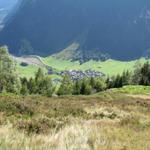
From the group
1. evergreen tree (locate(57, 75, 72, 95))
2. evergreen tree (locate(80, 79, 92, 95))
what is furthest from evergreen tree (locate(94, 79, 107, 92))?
evergreen tree (locate(80, 79, 92, 95))

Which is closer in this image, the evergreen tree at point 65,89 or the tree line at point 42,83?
the tree line at point 42,83

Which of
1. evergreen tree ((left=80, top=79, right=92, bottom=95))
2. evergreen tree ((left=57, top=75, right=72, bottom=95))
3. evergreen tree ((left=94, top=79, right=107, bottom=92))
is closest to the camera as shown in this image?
evergreen tree ((left=80, top=79, right=92, bottom=95))

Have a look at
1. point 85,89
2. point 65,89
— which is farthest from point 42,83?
point 85,89

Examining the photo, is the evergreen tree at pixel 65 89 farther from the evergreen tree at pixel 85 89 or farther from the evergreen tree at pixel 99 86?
the evergreen tree at pixel 99 86

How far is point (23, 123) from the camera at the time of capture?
46.4ft

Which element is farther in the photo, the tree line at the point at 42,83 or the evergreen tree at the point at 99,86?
the evergreen tree at the point at 99,86

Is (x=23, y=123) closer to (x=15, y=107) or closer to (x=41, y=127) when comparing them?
(x=41, y=127)

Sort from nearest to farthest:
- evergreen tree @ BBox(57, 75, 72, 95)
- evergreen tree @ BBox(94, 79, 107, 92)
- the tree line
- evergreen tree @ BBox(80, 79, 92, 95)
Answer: the tree line
evergreen tree @ BBox(80, 79, 92, 95)
evergreen tree @ BBox(57, 75, 72, 95)
evergreen tree @ BBox(94, 79, 107, 92)

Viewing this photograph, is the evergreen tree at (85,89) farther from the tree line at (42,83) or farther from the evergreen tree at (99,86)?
the evergreen tree at (99,86)

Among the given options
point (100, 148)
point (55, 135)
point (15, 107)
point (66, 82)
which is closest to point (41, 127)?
point (55, 135)

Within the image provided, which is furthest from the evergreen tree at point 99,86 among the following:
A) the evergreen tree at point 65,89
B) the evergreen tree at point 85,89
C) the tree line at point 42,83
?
the evergreen tree at point 85,89

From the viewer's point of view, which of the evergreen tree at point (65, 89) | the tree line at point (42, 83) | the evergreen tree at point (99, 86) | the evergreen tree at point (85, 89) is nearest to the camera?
the tree line at point (42, 83)

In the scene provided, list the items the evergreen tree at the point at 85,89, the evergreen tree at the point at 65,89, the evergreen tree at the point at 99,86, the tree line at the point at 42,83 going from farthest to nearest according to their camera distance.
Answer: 1. the evergreen tree at the point at 99,86
2. the evergreen tree at the point at 65,89
3. the evergreen tree at the point at 85,89
4. the tree line at the point at 42,83

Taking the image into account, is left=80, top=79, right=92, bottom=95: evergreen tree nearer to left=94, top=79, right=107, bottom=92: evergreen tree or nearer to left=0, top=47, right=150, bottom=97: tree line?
left=0, top=47, right=150, bottom=97: tree line
